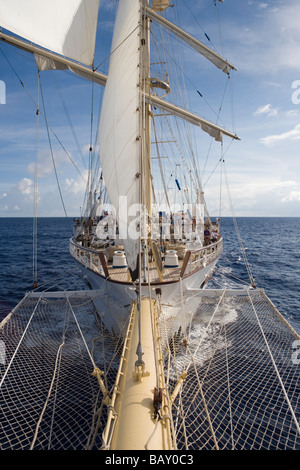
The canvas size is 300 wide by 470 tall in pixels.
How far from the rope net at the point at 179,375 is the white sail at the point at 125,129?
295 centimetres

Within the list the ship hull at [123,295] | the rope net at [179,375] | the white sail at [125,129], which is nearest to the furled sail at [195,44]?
the white sail at [125,129]

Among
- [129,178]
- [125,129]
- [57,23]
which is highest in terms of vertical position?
[57,23]

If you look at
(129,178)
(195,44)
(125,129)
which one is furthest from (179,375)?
(195,44)

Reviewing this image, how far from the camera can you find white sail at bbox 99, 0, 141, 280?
5238 millimetres

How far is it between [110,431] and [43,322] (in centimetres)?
945

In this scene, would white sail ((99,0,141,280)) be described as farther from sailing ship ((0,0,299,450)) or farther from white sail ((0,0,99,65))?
white sail ((0,0,99,65))

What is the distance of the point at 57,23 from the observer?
35.0 ft

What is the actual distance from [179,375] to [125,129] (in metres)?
6.72

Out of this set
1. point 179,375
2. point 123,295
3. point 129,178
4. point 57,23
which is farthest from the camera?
point 57,23

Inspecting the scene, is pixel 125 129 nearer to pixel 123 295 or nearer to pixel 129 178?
pixel 129 178

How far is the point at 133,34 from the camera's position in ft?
22.5

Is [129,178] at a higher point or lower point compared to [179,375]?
higher

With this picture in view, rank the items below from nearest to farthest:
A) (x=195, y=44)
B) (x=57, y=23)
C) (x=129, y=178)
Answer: (x=129, y=178) < (x=57, y=23) < (x=195, y=44)

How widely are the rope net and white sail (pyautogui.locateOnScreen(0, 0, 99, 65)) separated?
35.6 feet
